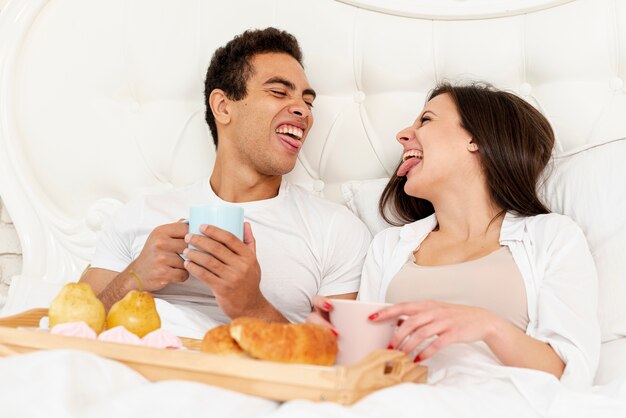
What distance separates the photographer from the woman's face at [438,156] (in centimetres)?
148

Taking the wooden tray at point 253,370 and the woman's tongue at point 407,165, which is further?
the woman's tongue at point 407,165

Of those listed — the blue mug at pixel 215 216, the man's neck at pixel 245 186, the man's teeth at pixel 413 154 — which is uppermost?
the man's teeth at pixel 413 154

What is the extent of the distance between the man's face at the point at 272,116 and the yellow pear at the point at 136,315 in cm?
69

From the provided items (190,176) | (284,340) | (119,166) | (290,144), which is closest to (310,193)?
(290,144)

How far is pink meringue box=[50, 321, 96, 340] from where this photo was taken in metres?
0.96

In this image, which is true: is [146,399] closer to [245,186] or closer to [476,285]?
[476,285]

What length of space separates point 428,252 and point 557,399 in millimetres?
522

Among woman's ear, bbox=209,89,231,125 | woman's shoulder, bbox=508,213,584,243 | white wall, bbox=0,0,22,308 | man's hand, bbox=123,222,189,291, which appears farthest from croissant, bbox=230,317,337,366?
white wall, bbox=0,0,22,308

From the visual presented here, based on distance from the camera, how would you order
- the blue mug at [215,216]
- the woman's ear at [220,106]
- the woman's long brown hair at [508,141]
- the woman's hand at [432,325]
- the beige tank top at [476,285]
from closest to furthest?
the woman's hand at [432,325], the blue mug at [215,216], the beige tank top at [476,285], the woman's long brown hair at [508,141], the woman's ear at [220,106]

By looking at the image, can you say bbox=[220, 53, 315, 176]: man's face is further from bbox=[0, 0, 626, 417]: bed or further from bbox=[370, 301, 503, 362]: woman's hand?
bbox=[370, 301, 503, 362]: woman's hand

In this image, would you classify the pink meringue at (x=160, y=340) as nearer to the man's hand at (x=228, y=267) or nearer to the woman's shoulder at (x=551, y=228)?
the man's hand at (x=228, y=267)

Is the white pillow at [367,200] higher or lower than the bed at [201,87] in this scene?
lower

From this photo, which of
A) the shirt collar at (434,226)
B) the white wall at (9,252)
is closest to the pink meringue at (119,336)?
the shirt collar at (434,226)

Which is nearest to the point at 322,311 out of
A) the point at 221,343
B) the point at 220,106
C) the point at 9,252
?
the point at 221,343
